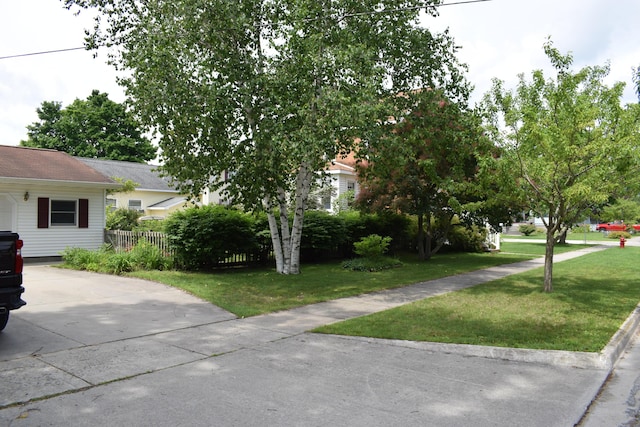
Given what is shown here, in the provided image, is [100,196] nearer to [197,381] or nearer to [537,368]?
[197,381]

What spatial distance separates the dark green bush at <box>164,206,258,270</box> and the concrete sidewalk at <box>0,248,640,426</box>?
4.87 m

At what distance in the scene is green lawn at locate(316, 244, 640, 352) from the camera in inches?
269

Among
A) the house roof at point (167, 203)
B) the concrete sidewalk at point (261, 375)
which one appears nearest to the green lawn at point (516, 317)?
the concrete sidewalk at point (261, 375)

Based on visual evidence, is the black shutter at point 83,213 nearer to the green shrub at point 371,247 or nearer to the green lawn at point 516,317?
the green shrub at point 371,247

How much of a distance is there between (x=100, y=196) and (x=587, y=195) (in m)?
16.6

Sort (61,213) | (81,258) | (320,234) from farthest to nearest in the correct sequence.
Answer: (61,213)
(320,234)
(81,258)

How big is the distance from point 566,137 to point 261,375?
24.5 feet

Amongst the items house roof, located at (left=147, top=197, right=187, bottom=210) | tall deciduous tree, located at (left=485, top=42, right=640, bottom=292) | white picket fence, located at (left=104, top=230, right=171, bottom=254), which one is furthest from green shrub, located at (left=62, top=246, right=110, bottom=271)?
house roof, located at (left=147, top=197, right=187, bottom=210)

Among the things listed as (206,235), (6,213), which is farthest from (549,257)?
(6,213)

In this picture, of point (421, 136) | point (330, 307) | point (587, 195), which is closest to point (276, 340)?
point (330, 307)

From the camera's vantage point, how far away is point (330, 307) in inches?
371

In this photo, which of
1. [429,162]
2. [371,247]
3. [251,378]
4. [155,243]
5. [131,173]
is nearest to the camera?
[251,378]

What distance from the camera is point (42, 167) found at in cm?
1780

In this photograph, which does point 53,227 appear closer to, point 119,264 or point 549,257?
point 119,264
